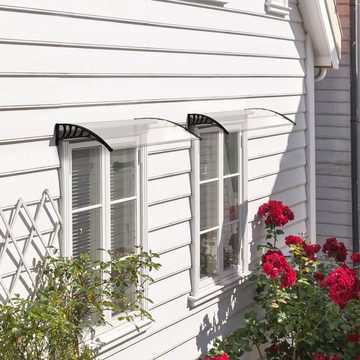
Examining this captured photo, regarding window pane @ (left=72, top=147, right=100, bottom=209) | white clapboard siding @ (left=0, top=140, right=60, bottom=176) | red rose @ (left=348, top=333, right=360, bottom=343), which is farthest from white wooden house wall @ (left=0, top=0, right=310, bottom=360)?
red rose @ (left=348, top=333, right=360, bottom=343)

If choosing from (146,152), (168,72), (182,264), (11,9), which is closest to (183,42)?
(168,72)

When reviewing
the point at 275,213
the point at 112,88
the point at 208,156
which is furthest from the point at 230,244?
the point at 112,88

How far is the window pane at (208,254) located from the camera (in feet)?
27.3

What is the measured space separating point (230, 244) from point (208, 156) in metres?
0.96

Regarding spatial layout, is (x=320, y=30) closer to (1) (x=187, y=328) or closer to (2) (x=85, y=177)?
(1) (x=187, y=328)

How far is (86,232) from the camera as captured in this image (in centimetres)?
640

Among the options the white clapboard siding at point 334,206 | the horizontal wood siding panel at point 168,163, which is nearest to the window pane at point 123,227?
the horizontal wood siding panel at point 168,163

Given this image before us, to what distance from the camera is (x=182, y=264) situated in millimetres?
7805

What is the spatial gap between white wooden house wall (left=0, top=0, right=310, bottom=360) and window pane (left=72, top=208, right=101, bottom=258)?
378 mm

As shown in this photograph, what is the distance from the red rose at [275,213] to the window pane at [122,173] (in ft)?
8.30

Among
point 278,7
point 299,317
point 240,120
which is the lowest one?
point 299,317

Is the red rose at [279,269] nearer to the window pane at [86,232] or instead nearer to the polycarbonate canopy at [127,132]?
the polycarbonate canopy at [127,132]

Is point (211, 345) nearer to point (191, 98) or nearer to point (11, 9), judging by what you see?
point (191, 98)

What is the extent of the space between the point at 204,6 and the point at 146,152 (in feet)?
5.46
